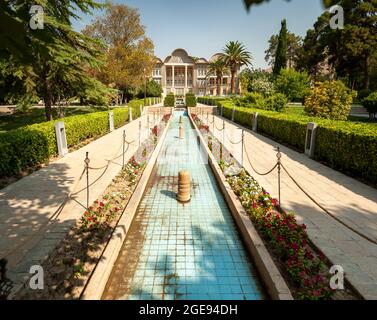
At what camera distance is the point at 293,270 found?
12.6ft

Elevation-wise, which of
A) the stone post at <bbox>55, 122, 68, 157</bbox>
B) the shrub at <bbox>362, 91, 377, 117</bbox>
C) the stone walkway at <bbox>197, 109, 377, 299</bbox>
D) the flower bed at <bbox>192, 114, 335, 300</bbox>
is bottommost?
the stone walkway at <bbox>197, 109, 377, 299</bbox>

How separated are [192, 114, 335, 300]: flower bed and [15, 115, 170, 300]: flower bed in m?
3.06

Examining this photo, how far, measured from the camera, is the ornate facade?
265 feet

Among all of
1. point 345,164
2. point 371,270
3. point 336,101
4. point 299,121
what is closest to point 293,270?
point 371,270

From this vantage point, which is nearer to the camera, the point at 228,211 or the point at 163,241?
→ the point at 163,241

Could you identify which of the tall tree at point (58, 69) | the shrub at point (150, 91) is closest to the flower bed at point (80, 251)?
the tall tree at point (58, 69)

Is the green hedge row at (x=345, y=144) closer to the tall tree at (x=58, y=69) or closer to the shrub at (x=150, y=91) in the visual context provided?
the tall tree at (x=58, y=69)

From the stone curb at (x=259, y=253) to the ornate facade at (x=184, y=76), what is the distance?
3070 inches

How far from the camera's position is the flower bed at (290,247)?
3557mm

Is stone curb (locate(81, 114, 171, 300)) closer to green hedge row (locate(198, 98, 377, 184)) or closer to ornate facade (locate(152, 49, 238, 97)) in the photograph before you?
green hedge row (locate(198, 98, 377, 184))

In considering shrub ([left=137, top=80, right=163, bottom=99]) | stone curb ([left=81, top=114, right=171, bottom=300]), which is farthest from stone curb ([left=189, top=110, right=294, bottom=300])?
shrub ([left=137, top=80, right=163, bottom=99])
